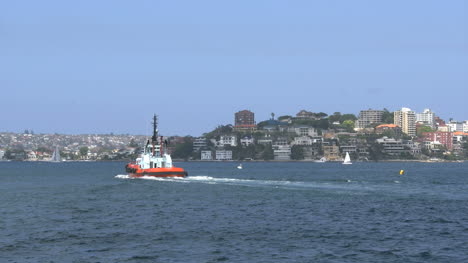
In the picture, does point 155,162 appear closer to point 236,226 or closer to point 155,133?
point 155,133

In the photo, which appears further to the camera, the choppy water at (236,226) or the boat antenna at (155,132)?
the boat antenna at (155,132)

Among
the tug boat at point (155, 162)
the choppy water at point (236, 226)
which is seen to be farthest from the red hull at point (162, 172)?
the choppy water at point (236, 226)

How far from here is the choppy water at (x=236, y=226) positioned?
35.0 meters

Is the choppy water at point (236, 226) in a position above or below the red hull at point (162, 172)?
below

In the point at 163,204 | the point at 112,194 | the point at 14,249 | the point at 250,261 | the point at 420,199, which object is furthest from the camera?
the point at 112,194

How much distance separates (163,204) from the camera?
59031mm

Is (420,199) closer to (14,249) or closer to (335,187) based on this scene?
(335,187)

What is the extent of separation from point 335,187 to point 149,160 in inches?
1189

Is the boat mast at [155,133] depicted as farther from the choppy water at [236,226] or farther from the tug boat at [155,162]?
the choppy water at [236,226]

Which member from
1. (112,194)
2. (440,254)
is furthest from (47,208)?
(440,254)

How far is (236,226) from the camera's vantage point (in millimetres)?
44562

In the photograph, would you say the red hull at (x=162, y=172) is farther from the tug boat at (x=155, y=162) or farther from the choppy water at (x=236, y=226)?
the choppy water at (x=236, y=226)

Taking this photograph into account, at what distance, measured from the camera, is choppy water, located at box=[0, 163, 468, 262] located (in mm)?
34969

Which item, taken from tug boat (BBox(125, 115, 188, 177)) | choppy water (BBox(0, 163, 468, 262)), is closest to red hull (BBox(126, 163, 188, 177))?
tug boat (BBox(125, 115, 188, 177))
